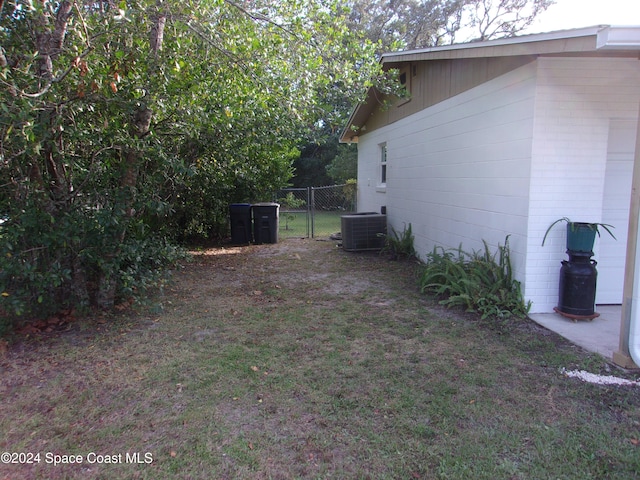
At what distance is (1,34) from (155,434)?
3.80 meters

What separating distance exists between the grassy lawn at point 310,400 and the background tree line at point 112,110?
2.38ft

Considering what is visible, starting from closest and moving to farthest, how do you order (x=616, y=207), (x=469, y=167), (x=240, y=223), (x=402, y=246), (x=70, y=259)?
(x=70, y=259) < (x=616, y=207) < (x=469, y=167) < (x=402, y=246) < (x=240, y=223)

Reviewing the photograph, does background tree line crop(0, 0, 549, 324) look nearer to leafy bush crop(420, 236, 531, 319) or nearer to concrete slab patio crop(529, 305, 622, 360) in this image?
leafy bush crop(420, 236, 531, 319)

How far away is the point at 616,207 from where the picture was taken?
17.0 ft

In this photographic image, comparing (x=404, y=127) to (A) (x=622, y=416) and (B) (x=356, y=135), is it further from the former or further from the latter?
(A) (x=622, y=416)

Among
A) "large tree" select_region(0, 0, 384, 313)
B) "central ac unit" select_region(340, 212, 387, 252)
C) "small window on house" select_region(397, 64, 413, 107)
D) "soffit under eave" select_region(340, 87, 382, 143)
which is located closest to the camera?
"large tree" select_region(0, 0, 384, 313)

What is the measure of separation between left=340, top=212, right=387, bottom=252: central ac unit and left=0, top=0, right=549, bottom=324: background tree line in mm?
3900

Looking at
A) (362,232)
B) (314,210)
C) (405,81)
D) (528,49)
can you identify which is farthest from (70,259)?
(314,210)

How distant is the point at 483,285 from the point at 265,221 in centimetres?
672

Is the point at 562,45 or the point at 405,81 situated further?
the point at 405,81

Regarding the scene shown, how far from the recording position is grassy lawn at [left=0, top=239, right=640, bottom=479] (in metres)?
2.58

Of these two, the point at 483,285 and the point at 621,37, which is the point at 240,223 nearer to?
the point at 483,285

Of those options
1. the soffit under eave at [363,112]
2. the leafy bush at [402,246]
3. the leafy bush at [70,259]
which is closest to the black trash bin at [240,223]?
the soffit under eave at [363,112]

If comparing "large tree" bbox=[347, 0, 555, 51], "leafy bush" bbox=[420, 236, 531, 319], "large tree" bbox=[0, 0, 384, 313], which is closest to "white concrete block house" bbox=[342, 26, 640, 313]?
"leafy bush" bbox=[420, 236, 531, 319]
